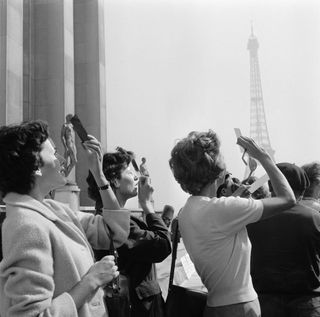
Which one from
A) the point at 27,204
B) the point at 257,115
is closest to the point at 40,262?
the point at 27,204

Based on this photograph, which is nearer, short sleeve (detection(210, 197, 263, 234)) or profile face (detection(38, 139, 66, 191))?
profile face (detection(38, 139, 66, 191))

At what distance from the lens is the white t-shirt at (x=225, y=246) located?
2.75 meters

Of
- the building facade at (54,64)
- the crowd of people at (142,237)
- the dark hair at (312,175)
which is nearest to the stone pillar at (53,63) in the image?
the building facade at (54,64)

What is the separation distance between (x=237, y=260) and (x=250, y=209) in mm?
296

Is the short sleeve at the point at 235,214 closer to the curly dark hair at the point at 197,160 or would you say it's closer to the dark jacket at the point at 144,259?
the curly dark hair at the point at 197,160

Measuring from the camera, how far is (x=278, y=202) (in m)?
2.81

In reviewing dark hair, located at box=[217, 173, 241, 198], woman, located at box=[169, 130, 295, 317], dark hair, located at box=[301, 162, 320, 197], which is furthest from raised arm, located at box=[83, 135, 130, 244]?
dark hair, located at box=[301, 162, 320, 197]

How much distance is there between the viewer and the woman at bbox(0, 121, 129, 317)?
2113 mm

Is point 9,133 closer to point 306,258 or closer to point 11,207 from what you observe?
point 11,207

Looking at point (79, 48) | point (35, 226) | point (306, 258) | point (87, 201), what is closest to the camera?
point (35, 226)

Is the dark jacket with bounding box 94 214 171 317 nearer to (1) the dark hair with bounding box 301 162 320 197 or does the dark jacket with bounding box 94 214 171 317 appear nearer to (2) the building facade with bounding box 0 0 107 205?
(1) the dark hair with bounding box 301 162 320 197

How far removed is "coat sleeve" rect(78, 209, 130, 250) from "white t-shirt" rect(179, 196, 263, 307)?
0.41 metres

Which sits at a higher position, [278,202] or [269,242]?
[278,202]

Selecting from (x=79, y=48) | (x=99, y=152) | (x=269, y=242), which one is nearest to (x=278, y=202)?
(x=269, y=242)
